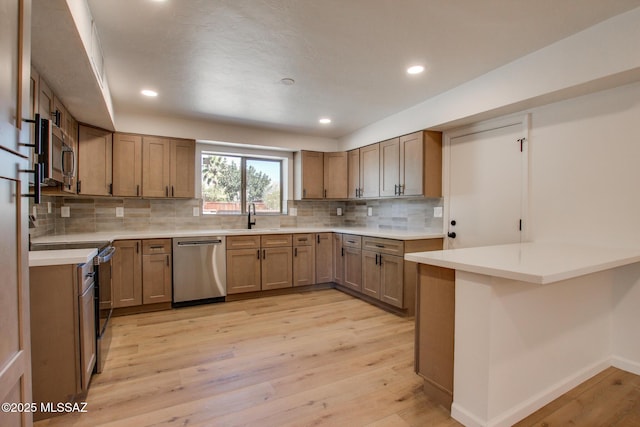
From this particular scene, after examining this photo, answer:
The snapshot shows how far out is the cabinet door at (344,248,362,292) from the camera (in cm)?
405

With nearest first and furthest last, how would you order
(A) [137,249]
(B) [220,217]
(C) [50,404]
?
1. (C) [50,404]
2. (A) [137,249]
3. (B) [220,217]

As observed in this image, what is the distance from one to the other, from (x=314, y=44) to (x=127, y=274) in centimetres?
305

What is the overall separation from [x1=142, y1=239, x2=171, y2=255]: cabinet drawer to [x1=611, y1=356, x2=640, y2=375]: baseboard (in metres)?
4.21

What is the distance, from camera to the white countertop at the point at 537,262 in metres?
1.42

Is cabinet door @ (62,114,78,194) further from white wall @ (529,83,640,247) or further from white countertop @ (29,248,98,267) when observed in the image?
white wall @ (529,83,640,247)

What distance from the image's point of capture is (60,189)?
273cm

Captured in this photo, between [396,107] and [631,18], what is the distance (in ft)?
6.62

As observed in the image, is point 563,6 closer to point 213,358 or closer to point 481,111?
point 481,111

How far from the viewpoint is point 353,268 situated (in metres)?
4.17

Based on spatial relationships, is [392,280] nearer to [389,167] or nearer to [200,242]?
[389,167]

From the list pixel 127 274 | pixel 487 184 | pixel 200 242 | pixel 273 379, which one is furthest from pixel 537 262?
pixel 127 274

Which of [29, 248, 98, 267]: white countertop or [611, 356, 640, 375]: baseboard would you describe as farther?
[611, 356, 640, 375]: baseboard

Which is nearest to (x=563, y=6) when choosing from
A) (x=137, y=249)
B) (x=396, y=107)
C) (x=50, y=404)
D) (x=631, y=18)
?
(x=631, y=18)

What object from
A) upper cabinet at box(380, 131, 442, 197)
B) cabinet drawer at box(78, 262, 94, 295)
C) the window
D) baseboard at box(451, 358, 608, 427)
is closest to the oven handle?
cabinet drawer at box(78, 262, 94, 295)
